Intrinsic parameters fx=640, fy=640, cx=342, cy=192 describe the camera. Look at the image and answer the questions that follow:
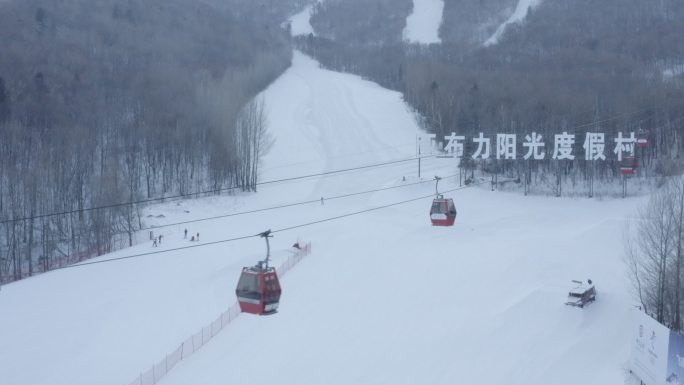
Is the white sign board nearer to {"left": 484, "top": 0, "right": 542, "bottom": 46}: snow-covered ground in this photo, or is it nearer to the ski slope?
the ski slope

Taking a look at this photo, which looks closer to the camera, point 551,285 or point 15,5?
point 551,285

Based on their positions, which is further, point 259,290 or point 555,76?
point 555,76

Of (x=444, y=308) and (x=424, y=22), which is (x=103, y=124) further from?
(x=424, y=22)

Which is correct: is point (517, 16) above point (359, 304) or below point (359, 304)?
above

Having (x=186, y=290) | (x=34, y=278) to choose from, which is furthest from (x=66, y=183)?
(x=186, y=290)

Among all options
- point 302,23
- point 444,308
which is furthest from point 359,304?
point 302,23

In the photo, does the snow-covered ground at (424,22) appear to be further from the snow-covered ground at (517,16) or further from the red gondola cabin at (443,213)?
the red gondola cabin at (443,213)

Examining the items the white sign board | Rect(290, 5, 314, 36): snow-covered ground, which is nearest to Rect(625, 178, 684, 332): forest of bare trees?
the white sign board

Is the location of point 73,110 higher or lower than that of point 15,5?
lower

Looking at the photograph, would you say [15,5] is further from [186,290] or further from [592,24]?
[592,24]
